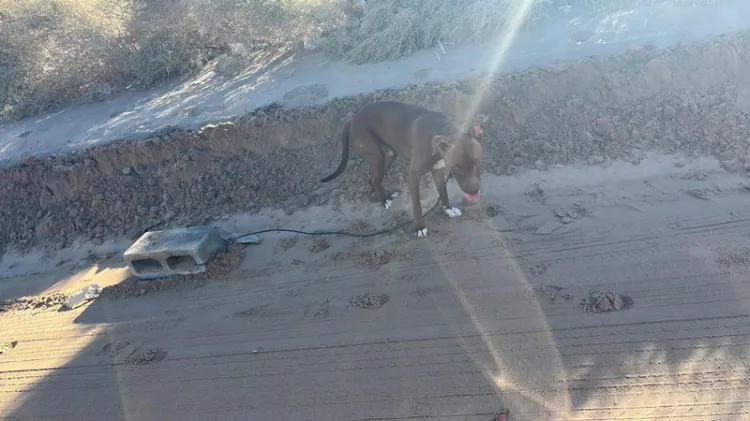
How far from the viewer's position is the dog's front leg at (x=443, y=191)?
228 inches

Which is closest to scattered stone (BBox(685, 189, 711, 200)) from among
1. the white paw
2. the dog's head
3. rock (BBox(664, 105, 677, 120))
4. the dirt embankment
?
the dirt embankment

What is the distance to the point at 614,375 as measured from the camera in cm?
395

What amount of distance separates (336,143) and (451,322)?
382 cm

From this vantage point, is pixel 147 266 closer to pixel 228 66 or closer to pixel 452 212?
pixel 452 212

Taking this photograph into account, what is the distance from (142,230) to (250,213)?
5.39 ft

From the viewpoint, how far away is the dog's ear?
15.5ft

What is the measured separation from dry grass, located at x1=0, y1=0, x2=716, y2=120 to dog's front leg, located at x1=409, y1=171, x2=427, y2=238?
15.4 feet

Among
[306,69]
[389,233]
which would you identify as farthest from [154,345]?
[306,69]

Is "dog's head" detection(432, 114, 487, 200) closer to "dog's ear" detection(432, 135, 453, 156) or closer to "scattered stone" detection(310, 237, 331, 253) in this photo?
"dog's ear" detection(432, 135, 453, 156)

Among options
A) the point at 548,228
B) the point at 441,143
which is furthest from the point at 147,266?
the point at 548,228

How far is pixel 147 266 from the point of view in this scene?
6398 mm

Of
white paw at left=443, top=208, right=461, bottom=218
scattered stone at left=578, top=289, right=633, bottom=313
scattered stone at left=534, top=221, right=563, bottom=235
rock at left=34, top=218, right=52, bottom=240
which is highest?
rock at left=34, top=218, right=52, bottom=240

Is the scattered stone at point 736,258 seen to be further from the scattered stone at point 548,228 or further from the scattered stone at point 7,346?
the scattered stone at point 7,346

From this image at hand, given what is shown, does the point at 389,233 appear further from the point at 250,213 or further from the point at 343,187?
the point at 250,213
